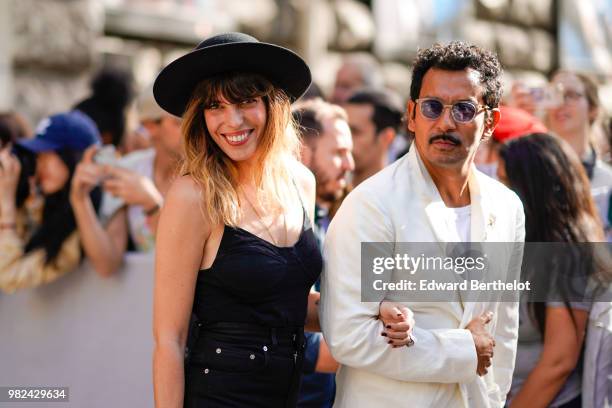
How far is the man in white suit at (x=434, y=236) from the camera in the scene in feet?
9.57

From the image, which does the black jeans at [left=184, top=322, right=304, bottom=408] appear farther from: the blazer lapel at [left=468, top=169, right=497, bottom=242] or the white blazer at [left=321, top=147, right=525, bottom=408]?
the blazer lapel at [left=468, top=169, right=497, bottom=242]

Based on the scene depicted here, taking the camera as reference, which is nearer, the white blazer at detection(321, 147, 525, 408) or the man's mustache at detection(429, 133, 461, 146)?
the white blazer at detection(321, 147, 525, 408)

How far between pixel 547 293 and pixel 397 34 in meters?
7.07

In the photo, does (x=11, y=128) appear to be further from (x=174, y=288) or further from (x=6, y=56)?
(x=174, y=288)

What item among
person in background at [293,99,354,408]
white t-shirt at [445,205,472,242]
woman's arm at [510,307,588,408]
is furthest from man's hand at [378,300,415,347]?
person in background at [293,99,354,408]

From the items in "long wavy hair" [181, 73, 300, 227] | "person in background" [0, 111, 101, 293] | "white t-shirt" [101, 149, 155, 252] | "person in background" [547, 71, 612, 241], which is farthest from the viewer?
"person in background" [547, 71, 612, 241]

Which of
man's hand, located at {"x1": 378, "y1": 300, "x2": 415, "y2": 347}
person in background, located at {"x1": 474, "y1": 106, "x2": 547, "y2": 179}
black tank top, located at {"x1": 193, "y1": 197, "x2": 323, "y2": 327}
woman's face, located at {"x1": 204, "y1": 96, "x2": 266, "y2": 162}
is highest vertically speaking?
person in background, located at {"x1": 474, "y1": 106, "x2": 547, "y2": 179}

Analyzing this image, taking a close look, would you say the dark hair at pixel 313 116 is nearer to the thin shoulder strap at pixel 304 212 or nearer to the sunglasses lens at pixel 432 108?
the thin shoulder strap at pixel 304 212

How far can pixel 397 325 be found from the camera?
2803 millimetres

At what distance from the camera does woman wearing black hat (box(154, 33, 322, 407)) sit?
307cm

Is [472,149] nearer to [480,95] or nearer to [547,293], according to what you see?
[480,95]

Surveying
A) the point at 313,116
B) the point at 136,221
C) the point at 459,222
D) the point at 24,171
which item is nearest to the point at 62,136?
the point at 24,171

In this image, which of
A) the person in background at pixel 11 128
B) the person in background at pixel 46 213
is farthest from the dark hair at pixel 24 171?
the person in background at pixel 11 128

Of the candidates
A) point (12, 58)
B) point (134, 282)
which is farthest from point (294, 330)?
point (12, 58)
